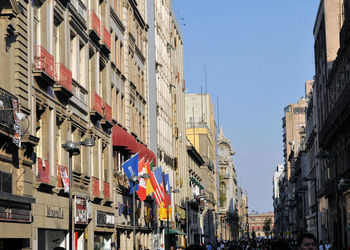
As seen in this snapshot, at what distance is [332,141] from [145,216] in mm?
21818

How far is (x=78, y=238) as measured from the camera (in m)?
33.8

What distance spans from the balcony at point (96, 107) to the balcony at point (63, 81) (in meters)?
4.88

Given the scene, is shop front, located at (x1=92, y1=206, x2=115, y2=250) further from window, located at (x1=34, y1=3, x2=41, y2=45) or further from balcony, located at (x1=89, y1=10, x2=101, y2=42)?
window, located at (x1=34, y1=3, x2=41, y2=45)

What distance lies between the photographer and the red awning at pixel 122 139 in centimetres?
4247

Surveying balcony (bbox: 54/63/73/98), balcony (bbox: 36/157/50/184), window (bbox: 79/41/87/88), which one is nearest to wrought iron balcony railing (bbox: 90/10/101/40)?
window (bbox: 79/41/87/88)

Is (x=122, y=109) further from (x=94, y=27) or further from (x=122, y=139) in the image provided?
(x=94, y=27)

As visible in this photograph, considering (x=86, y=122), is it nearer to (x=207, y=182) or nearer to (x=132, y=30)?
(x=132, y=30)

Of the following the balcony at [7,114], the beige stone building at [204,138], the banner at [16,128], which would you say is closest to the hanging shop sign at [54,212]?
the banner at [16,128]

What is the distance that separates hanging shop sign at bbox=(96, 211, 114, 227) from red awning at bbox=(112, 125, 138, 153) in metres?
4.05

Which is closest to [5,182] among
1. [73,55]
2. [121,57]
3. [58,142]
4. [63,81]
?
[58,142]

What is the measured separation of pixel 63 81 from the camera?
1171 inches

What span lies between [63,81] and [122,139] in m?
14.0

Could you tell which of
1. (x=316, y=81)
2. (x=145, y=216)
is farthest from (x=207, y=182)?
(x=145, y=216)

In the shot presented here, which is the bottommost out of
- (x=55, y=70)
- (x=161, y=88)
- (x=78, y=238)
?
(x=78, y=238)
